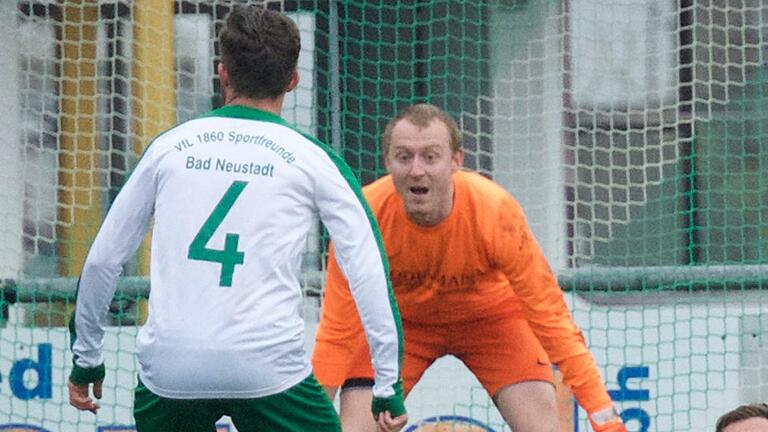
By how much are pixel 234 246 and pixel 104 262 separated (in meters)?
0.33

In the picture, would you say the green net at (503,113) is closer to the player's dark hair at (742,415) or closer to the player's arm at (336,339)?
the player's arm at (336,339)

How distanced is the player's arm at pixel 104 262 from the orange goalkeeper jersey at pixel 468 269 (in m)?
1.26

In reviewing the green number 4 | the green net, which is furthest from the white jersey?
the green net

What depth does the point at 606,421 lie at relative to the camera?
13.9ft

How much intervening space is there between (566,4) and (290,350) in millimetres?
3365

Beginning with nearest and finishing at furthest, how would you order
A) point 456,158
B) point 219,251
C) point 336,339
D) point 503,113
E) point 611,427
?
point 219,251 → point 611,427 → point 456,158 → point 336,339 → point 503,113

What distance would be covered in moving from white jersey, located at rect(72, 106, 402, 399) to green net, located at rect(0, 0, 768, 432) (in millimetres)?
2857

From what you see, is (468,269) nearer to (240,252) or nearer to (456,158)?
(456,158)

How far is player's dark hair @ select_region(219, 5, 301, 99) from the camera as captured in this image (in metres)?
3.20

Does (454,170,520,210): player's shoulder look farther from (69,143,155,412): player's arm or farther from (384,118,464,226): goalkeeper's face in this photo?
(69,143,155,412): player's arm

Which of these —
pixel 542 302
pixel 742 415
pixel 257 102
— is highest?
pixel 257 102

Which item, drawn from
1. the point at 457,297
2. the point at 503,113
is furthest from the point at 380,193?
the point at 503,113

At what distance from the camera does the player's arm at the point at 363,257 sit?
10.5 feet

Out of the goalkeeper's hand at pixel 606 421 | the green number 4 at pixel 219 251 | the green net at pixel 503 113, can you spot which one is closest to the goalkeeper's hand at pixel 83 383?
the green number 4 at pixel 219 251
